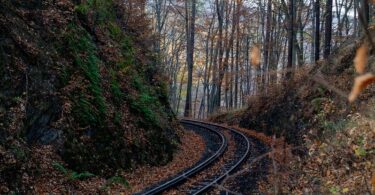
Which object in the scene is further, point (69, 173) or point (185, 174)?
point (185, 174)

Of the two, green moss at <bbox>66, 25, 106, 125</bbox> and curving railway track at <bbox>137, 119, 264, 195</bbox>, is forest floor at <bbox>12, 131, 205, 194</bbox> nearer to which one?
curving railway track at <bbox>137, 119, 264, 195</bbox>

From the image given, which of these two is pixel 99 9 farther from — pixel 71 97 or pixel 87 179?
pixel 87 179

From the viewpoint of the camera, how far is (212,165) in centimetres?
1493

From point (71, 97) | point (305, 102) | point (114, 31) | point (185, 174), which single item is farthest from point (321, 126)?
point (114, 31)

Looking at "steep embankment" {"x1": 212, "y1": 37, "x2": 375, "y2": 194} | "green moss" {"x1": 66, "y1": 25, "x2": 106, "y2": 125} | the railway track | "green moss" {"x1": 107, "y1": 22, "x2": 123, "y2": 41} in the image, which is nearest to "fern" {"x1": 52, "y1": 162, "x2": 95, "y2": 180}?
the railway track

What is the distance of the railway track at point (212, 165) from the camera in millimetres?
11533

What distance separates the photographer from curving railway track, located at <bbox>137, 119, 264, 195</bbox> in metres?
11.5

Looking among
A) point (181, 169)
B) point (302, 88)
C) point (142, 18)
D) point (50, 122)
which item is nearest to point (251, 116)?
point (302, 88)

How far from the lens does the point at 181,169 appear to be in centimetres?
1459

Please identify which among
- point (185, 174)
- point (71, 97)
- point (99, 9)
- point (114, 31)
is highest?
point (99, 9)

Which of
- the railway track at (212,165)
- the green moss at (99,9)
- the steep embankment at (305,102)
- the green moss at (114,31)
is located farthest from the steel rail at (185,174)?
the green moss at (99,9)

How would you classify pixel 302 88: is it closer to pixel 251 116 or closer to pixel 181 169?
pixel 251 116

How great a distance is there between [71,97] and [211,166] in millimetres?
5413

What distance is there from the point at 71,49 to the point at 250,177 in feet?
22.8
